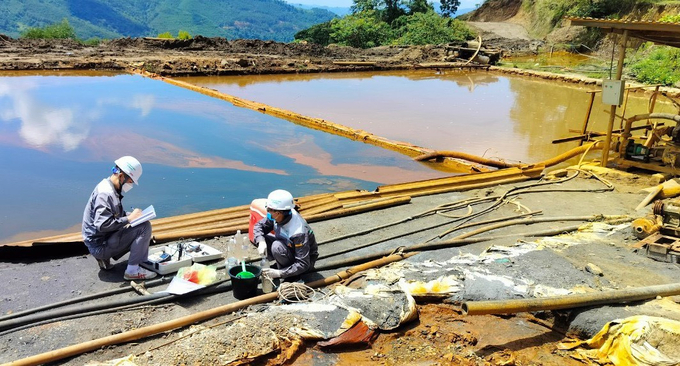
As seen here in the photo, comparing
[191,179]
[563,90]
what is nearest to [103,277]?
[191,179]

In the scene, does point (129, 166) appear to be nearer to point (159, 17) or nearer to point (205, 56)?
point (205, 56)

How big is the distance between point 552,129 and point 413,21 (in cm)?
2532

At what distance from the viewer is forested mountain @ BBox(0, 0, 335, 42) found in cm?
8438

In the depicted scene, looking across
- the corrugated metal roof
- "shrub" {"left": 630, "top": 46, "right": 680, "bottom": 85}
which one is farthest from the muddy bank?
the corrugated metal roof

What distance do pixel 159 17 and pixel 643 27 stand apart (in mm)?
130703

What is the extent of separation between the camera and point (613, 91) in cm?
773

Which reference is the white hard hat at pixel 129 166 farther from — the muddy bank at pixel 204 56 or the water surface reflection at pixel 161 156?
the muddy bank at pixel 204 56

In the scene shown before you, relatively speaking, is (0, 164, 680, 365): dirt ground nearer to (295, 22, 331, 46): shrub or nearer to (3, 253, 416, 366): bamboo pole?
(3, 253, 416, 366): bamboo pole

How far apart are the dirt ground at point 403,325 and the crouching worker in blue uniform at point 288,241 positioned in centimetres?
28

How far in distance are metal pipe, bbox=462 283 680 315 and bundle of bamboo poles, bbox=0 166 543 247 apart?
279 centimetres

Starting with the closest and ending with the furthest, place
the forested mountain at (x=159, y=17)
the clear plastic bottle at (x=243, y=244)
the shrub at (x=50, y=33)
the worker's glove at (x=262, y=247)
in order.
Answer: the worker's glove at (x=262, y=247)
the clear plastic bottle at (x=243, y=244)
the shrub at (x=50, y=33)
the forested mountain at (x=159, y=17)

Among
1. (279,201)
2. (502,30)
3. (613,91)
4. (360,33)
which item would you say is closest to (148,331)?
(279,201)

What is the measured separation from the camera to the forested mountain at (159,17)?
84375 mm

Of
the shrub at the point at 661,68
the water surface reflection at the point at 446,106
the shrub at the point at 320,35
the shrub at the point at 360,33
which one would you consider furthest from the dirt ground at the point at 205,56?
the shrub at the point at 661,68
